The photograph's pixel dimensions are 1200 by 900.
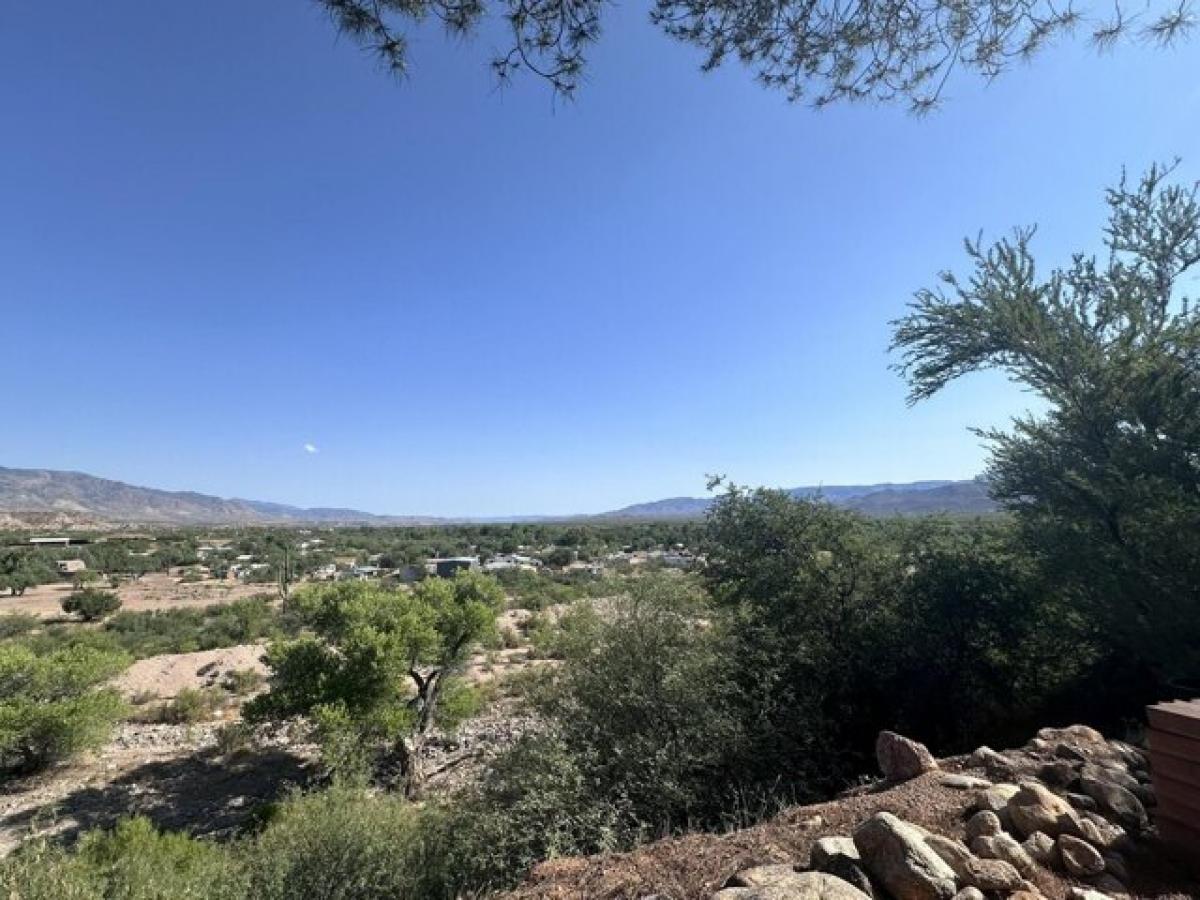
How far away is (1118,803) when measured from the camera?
3.84 metres

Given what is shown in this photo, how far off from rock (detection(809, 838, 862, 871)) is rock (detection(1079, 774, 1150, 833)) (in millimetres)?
1970

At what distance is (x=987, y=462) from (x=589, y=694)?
749 cm

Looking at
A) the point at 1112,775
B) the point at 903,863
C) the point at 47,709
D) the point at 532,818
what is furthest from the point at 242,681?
the point at 1112,775

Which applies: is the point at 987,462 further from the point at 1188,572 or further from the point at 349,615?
the point at 349,615

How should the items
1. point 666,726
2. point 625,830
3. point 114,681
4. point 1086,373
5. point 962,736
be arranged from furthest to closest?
1. point 114,681
2. point 1086,373
3. point 962,736
4. point 666,726
5. point 625,830

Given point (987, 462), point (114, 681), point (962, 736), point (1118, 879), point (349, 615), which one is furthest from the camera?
point (114, 681)

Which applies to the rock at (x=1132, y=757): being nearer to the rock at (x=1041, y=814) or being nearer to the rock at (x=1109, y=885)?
the rock at (x=1041, y=814)

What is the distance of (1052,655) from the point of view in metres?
8.59

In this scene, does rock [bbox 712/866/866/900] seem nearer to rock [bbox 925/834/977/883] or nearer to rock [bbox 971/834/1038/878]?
rock [bbox 925/834/977/883]

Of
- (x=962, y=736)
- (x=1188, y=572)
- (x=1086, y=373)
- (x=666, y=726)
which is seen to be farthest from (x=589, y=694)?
(x=1086, y=373)

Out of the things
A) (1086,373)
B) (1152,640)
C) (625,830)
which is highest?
(1086,373)

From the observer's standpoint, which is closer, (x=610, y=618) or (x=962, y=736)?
(x=962, y=736)

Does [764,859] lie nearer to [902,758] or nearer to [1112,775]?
[902,758]

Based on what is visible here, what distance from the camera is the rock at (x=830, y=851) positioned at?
3150mm
